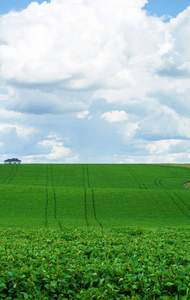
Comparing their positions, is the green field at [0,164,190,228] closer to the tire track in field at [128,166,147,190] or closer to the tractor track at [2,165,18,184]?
the tire track in field at [128,166,147,190]

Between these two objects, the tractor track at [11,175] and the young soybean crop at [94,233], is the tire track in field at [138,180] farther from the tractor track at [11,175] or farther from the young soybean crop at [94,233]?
the tractor track at [11,175]

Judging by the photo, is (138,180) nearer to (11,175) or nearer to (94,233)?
(11,175)

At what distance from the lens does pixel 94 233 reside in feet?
72.1

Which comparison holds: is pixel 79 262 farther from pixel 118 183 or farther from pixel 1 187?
pixel 118 183

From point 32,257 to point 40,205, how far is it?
132 feet

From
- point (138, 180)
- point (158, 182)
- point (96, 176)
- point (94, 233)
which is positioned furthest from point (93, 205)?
point (96, 176)

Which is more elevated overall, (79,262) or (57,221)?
(79,262)

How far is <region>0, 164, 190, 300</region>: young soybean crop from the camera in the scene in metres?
9.05

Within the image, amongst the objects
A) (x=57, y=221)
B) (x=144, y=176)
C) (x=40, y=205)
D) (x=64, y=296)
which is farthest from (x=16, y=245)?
(x=144, y=176)

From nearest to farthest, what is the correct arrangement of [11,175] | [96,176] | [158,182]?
1. [158,182]
2. [96,176]
3. [11,175]

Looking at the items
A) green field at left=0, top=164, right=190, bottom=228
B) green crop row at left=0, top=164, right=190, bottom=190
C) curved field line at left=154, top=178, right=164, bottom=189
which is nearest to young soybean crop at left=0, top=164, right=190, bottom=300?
curved field line at left=154, top=178, right=164, bottom=189

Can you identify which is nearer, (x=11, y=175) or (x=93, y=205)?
(x=93, y=205)

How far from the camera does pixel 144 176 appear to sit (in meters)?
87.6

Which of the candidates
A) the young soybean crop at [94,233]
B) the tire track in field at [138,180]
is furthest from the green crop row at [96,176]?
the young soybean crop at [94,233]
